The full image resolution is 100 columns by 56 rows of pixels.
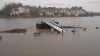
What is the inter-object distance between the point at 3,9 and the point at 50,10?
178cm

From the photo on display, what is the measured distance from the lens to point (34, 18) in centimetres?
1009

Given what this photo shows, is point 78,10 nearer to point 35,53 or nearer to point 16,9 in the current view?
point 16,9

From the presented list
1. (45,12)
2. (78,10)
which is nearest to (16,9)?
(45,12)

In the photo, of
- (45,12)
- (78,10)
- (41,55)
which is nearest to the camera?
(41,55)

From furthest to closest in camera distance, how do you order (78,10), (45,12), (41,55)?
1. (78,10)
2. (45,12)
3. (41,55)

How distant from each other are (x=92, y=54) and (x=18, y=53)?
3.85 ft

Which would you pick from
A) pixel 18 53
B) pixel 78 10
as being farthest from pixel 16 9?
pixel 18 53

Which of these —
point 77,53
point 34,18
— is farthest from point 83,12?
point 77,53

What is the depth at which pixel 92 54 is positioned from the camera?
4.03 meters

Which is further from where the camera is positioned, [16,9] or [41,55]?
[16,9]

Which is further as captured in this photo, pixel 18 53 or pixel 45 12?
pixel 45 12

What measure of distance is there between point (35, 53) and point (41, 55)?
0.16m

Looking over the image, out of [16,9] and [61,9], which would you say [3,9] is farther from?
[61,9]

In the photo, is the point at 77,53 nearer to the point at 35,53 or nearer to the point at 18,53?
the point at 35,53
